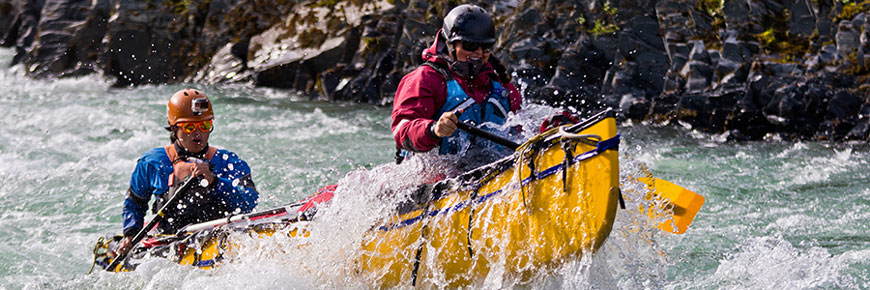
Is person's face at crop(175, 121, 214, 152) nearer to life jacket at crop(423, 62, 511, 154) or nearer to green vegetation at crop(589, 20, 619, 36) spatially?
life jacket at crop(423, 62, 511, 154)

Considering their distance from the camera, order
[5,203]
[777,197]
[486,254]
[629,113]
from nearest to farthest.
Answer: [486,254] < [777,197] < [5,203] < [629,113]

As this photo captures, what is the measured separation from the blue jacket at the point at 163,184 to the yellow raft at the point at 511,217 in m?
1.26

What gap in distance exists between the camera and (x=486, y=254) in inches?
171

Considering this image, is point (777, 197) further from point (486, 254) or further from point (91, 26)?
point (91, 26)

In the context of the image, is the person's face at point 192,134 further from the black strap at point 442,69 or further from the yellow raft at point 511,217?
the black strap at point 442,69

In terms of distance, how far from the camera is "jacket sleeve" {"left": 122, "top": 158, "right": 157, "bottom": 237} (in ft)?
18.3

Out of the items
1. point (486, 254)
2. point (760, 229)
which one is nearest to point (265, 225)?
point (486, 254)

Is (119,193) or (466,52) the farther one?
(119,193)

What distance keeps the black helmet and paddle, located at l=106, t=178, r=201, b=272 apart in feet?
6.02

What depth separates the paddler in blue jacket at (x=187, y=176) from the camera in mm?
5543

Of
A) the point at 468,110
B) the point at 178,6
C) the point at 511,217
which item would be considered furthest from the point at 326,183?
the point at 178,6


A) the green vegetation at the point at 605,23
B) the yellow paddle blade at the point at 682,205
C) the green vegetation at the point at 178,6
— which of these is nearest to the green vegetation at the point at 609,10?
the green vegetation at the point at 605,23

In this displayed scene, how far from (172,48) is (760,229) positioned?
9884 mm

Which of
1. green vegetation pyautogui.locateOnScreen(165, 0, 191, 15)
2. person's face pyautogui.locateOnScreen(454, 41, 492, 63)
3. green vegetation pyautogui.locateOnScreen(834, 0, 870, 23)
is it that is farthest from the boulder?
green vegetation pyautogui.locateOnScreen(165, 0, 191, 15)
